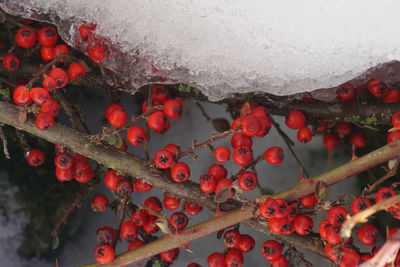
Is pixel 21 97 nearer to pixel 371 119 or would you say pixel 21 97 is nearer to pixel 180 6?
pixel 180 6

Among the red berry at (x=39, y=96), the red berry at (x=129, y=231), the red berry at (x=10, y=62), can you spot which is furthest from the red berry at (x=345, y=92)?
the red berry at (x=10, y=62)

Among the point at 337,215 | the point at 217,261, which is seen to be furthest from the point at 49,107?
the point at 337,215

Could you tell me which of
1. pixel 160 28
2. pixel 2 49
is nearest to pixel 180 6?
pixel 160 28

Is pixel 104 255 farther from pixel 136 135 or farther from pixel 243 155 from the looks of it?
pixel 243 155

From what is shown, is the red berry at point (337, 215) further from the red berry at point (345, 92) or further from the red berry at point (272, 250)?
the red berry at point (345, 92)

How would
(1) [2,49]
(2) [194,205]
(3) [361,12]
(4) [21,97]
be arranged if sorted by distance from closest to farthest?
(3) [361,12], (4) [21,97], (2) [194,205], (1) [2,49]

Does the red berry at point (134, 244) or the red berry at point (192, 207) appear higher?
the red berry at point (192, 207)

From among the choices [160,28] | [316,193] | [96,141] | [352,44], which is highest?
[352,44]
